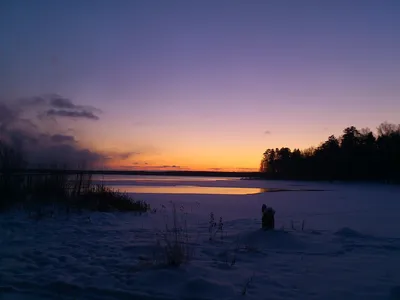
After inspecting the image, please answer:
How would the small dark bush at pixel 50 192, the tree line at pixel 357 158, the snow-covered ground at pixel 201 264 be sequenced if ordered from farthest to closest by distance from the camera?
the tree line at pixel 357 158, the small dark bush at pixel 50 192, the snow-covered ground at pixel 201 264

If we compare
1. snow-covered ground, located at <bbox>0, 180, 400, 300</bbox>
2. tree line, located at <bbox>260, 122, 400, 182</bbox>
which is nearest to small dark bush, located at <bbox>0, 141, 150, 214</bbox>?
snow-covered ground, located at <bbox>0, 180, 400, 300</bbox>

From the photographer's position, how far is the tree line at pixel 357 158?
5732 cm

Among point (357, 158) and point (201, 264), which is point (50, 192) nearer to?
point (201, 264)

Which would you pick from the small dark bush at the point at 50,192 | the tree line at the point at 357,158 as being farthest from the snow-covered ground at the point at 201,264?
the tree line at the point at 357,158

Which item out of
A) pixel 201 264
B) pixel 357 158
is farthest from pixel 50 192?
pixel 357 158

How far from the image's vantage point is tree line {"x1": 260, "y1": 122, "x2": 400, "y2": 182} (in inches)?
2257

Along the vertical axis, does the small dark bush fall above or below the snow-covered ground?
above

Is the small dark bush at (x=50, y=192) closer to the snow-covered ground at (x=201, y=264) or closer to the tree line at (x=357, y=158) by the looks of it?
the snow-covered ground at (x=201, y=264)

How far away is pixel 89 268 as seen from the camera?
5355 mm

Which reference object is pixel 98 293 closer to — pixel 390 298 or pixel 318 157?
pixel 390 298

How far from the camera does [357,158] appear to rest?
203ft

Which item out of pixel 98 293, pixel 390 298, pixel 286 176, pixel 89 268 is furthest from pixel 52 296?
pixel 286 176

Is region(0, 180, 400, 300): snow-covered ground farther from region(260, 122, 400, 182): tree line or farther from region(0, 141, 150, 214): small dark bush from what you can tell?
region(260, 122, 400, 182): tree line

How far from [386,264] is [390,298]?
5.80 feet
